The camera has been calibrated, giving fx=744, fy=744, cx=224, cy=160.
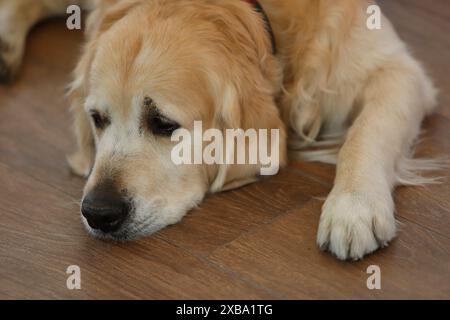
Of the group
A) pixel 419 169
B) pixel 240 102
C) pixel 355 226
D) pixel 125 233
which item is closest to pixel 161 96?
pixel 240 102

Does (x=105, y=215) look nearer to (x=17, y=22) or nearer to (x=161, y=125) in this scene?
(x=161, y=125)

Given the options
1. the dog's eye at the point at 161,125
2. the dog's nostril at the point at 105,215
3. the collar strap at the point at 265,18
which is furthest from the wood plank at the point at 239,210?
the collar strap at the point at 265,18

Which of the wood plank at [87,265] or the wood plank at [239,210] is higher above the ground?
the wood plank at [87,265]

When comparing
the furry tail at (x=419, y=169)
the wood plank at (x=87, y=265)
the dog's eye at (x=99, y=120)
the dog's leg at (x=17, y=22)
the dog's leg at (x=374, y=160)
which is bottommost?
the furry tail at (x=419, y=169)

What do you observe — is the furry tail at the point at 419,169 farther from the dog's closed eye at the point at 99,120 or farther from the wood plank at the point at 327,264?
the dog's closed eye at the point at 99,120

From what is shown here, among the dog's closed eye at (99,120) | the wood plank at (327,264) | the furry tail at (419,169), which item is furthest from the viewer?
the furry tail at (419,169)

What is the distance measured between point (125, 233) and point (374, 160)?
0.62 metres

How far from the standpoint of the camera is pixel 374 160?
1.80 meters

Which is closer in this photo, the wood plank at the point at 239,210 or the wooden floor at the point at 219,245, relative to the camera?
the wooden floor at the point at 219,245

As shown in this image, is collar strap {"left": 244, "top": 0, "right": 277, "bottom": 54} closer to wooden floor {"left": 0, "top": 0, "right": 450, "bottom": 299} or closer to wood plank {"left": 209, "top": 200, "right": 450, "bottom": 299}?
wooden floor {"left": 0, "top": 0, "right": 450, "bottom": 299}

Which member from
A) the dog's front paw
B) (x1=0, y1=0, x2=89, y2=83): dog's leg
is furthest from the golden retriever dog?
(x1=0, y1=0, x2=89, y2=83): dog's leg

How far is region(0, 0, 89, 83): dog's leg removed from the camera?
259 centimetres

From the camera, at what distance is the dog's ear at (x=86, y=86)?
1882 millimetres

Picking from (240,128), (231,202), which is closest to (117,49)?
(240,128)
